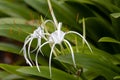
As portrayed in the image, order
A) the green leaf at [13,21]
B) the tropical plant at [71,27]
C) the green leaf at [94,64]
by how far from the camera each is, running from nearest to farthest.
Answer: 1. the green leaf at [94,64]
2. the tropical plant at [71,27]
3. the green leaf at [13,21]

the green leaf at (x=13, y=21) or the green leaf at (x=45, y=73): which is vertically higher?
the green leaf at (x=13, y=21)

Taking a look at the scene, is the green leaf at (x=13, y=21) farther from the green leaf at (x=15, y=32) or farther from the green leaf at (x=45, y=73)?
the green leaf at (x=45, y=73)

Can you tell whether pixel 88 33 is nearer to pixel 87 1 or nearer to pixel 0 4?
pixel 87 1

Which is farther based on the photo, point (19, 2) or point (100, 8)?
point (19, 2)

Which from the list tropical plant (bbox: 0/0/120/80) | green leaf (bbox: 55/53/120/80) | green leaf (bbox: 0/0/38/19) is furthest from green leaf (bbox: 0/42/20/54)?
green leaf (bbox: 55/53/120/80)

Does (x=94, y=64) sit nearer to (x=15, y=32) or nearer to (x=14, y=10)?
(x=15, y=32)

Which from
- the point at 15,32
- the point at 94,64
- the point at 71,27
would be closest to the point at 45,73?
the point at 94,64

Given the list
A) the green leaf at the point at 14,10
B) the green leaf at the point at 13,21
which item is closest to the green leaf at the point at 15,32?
the green leaf at the point at 13,21

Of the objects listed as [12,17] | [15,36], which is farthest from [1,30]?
[12,17]

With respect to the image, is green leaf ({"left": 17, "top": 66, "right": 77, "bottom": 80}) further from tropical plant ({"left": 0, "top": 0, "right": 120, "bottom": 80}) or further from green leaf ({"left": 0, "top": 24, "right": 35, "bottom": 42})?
green leaf ({"left": 0, "top": 24, "right": 35, "bottom": 42})

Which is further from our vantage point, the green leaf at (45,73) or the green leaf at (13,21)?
the green leaf at (13,21)

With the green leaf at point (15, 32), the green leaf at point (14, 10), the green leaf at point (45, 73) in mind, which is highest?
the green leaf at point (14, 10)
